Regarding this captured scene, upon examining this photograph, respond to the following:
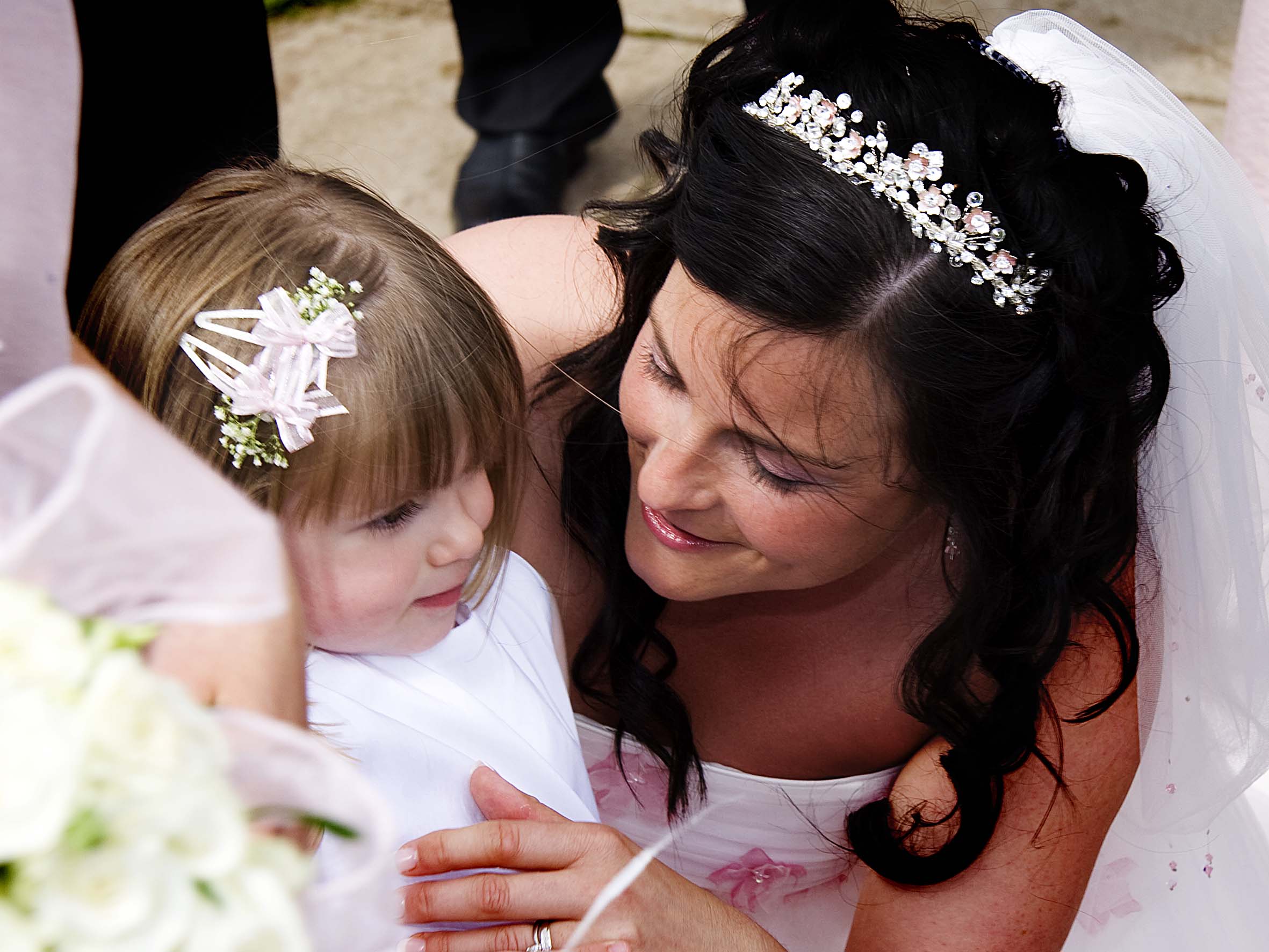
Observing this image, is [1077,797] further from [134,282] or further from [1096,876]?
[134,282]

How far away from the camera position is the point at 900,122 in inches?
53.2

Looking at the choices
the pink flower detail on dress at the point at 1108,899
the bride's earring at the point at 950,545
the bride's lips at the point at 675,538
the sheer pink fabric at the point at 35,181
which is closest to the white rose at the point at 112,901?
the sheer pink fabric at the point at 35,181

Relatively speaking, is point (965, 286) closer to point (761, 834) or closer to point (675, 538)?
point (675, 538)

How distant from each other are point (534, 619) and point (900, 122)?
2.82ft

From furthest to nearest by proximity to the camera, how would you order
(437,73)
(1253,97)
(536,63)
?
(437,73) < (536,63) < (1253,97)

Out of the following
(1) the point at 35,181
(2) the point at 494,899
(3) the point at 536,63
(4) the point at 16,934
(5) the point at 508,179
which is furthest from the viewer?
(5) the point at 508,179

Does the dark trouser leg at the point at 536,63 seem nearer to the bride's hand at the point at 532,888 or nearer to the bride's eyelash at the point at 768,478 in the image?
the bride's eyelash at the point at 768,478

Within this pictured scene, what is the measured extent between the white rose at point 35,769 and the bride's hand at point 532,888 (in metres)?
0.83

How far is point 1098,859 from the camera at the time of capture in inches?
75.3

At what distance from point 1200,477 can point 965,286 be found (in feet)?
2.03

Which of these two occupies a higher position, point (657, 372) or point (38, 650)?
point (38, 650)

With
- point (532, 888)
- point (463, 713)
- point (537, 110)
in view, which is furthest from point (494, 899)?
point (537, 110)

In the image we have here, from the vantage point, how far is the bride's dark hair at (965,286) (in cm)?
132

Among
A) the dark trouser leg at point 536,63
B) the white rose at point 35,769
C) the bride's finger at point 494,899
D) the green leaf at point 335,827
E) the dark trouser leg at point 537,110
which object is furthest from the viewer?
the dark trouser leg at point 537,110
